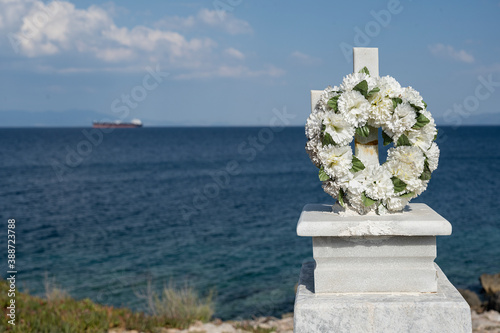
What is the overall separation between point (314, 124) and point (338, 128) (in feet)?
0.62

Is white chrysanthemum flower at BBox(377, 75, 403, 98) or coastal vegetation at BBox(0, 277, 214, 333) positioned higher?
white chrysanthemum flower at BBox(377, 75, 403, 98)

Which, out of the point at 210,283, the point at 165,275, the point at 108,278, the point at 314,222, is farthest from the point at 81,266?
the point at 314,222

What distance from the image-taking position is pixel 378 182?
3625mm

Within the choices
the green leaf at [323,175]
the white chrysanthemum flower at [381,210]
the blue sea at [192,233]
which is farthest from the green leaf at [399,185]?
the blue sea at [192,233]

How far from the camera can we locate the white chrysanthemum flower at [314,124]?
3711 mm

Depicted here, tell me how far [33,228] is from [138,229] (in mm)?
4505

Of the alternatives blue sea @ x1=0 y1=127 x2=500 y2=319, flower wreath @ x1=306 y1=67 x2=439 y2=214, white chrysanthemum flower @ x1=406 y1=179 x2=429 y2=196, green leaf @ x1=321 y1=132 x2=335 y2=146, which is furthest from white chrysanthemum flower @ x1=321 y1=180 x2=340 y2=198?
blue sea @ x1=0 y1=127 x2=500 y2=319

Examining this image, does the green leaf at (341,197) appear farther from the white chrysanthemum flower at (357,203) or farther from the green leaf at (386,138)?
the green leaf at (386,138)

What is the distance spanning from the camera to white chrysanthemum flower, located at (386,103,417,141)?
11.8 ft

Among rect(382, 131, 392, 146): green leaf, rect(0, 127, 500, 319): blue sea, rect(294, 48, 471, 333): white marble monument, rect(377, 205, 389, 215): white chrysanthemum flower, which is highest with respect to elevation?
rect(382, 131, 392, 146): green leaf

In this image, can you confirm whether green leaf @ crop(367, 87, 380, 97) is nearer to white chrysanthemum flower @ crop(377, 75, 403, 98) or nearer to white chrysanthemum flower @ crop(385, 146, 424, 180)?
white chrysanthemum flower @ crop(377, 75, 403, 98)

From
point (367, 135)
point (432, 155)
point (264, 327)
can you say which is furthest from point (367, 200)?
point (264, 327)

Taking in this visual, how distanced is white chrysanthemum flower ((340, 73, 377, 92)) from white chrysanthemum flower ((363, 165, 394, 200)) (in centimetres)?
60

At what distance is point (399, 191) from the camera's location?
12.1ft
